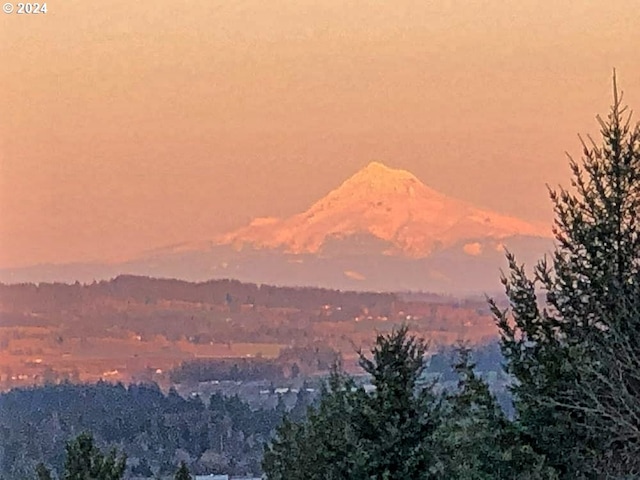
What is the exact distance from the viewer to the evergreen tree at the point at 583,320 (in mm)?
11133

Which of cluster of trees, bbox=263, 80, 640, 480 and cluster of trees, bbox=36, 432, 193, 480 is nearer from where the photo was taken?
cluster of trees, bbox=263, 80, 640, 480

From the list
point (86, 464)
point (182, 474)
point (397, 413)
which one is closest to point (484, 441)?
point (397, 413)

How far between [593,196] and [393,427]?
3.81m

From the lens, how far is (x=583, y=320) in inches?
465

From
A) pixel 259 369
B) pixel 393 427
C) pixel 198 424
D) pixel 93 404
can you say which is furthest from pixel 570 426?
pixel 198 424

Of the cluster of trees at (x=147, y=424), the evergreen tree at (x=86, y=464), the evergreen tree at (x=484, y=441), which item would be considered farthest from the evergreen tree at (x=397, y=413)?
the cluster of trees at (x=147, y=424)

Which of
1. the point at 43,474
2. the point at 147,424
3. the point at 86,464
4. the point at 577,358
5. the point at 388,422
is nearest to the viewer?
the point at 577,358

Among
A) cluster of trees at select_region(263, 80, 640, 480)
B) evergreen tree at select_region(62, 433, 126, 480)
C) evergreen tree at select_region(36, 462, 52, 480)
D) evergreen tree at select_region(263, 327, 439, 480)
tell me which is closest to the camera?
cluster of trees at select_region(263, 80, 640, 480)

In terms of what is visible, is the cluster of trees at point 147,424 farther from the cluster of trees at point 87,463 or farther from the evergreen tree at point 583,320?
the evergreen tree at point 583,320

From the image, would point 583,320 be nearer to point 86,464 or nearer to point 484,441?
point 484,441

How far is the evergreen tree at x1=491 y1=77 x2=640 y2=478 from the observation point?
11133 millimetres

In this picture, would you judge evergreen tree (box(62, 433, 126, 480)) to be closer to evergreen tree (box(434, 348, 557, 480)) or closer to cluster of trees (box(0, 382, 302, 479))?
evergreen tree (box(434, 348, 557, 480))

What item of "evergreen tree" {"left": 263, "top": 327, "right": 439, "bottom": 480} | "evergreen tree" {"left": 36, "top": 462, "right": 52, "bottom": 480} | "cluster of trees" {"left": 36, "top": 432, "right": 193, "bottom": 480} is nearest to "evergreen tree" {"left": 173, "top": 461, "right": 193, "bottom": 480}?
"evergreen tree" {"left": 36, "top": 462, "right": 52, "bottom": 480}

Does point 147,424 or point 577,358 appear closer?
point 577,358
